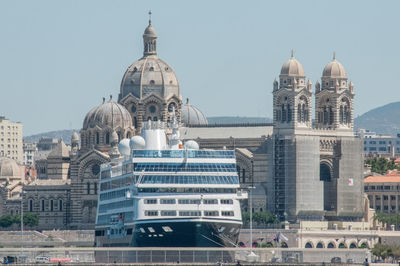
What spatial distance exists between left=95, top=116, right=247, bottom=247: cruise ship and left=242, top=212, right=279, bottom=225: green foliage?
40863 millimetres

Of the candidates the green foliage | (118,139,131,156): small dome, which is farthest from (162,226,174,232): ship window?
the green foliage

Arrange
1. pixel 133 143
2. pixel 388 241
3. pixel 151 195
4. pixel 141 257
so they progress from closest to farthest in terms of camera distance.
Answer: pixel 141 257 → pixel 151 195 → pixel 133 143 → pixel 388 241

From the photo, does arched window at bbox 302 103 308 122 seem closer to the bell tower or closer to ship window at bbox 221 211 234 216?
the bell tower

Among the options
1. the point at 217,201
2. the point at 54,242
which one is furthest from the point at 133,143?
the point at 54,242

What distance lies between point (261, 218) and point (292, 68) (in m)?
17.5

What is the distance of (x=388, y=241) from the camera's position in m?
188

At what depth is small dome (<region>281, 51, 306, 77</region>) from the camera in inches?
7781

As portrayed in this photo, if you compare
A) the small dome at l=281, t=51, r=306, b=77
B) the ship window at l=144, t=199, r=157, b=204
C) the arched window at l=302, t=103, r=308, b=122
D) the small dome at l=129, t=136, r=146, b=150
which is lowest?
the ship window at l=144, t=199, r=157, b=204

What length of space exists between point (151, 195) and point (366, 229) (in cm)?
5551

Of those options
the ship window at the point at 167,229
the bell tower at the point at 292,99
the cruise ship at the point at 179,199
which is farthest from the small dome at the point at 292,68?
the ship window at the point at 167,229

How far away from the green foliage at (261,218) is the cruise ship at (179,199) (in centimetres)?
4086

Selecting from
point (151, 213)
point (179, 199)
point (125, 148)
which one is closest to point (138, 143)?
point (125, 148)

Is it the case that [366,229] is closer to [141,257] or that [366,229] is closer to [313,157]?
[313,157]

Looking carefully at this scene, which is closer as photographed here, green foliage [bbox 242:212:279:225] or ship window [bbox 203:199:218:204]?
ship window [bbox 203:199:218:204]
